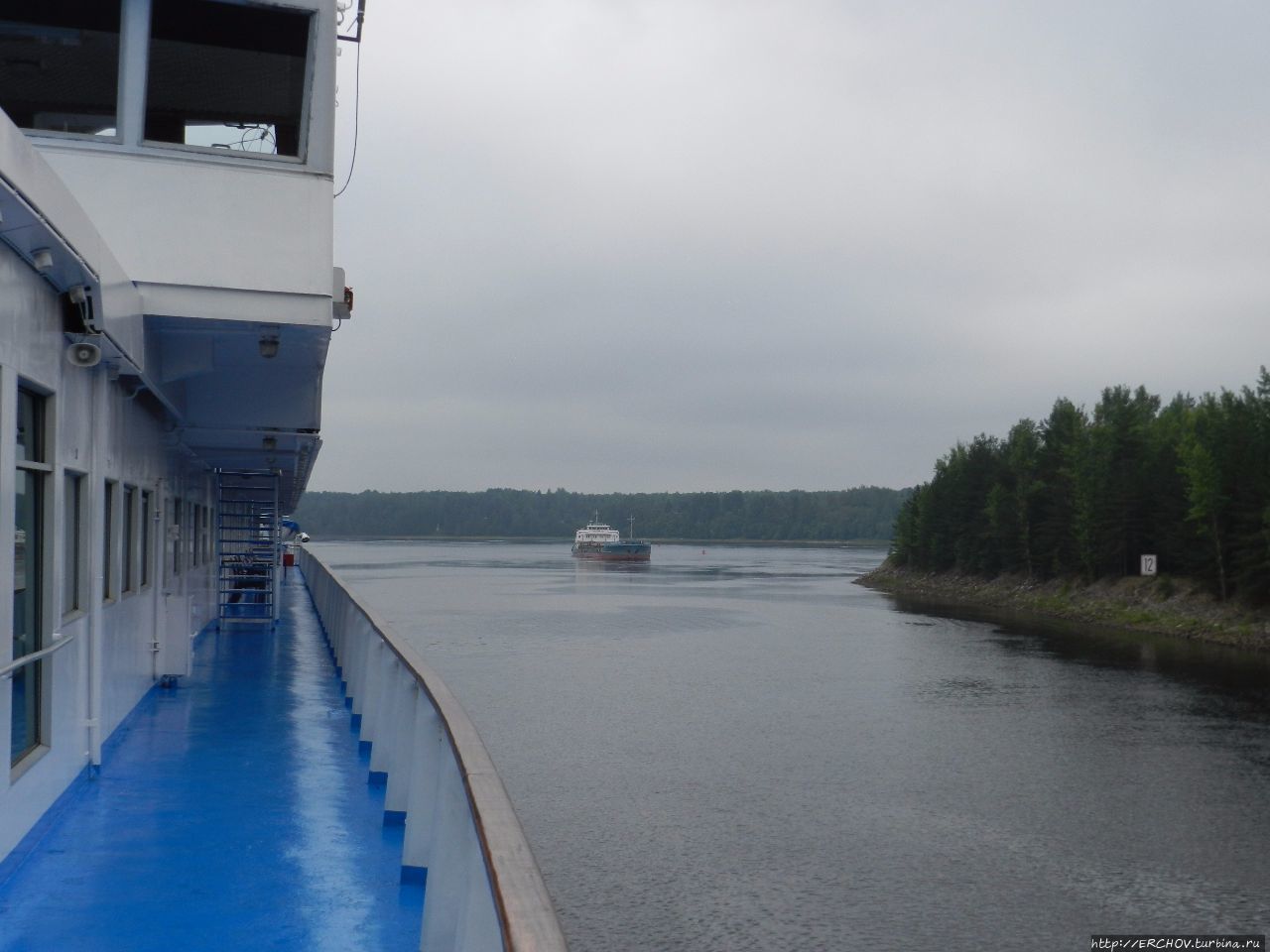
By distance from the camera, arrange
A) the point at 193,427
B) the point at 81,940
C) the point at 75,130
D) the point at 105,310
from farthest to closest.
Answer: the point at 193,427 < the point at 75,130 < the point at 105,310 < the point at 81,940

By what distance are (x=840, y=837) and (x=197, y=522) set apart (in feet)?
31.8

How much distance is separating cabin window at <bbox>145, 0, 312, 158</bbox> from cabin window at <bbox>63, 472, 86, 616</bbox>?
2.55 metres

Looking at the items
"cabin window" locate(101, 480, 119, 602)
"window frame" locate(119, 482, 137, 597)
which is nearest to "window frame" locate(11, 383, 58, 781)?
"cabin window" locate(101, 480, 119, 602)

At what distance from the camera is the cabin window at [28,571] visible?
16.5 ft

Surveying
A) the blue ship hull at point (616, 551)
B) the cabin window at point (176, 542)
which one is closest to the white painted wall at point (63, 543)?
the cabin window at point (176, 542)

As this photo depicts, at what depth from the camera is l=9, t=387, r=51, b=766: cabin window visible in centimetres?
502

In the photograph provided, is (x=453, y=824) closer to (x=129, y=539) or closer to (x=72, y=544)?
(x=72, y=544)

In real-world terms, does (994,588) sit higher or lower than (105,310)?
lower

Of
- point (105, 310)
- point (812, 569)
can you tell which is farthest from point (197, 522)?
point (812, 569)

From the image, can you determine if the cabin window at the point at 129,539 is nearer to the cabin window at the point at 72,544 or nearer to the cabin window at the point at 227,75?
the cabin window at the point at 72,544

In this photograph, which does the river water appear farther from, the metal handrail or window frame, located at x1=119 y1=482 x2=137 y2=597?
the metal handrail

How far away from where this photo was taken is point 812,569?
114688 mm

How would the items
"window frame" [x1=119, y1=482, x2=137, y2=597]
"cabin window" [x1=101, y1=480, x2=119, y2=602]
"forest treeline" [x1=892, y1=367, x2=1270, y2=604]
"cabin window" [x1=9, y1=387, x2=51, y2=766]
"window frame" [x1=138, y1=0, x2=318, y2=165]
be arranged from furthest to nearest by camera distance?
"forest treeline" [x1=892, y1=367, x2=1270, y2=604], "window frame" [x1=119, y1=482, x2=137, y2=597], "cabin window" [x1=101, y1=480, x2=119, y2=602], "window frame" [x1=138, y1=0, x2=318, y2=165], "cabin window" [x1=9, y1=387, x2=51, y2=766]

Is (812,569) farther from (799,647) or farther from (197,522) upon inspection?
(197,522)
